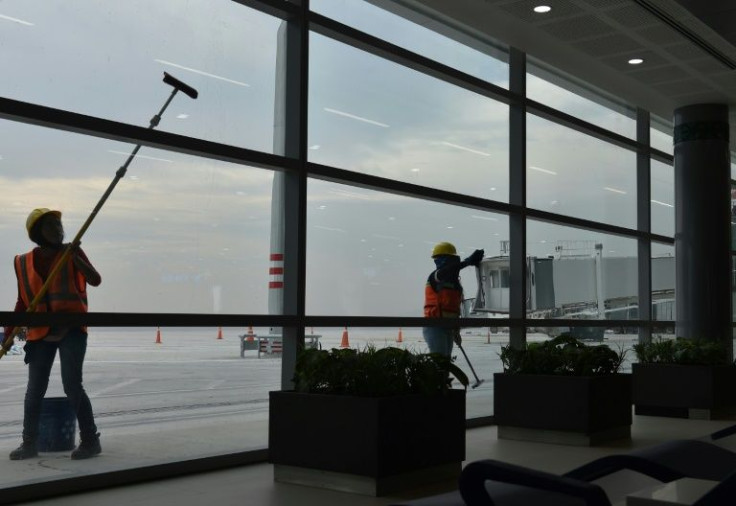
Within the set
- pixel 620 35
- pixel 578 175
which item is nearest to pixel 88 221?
pixel 620 35

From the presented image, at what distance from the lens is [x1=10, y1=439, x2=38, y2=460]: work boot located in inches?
205

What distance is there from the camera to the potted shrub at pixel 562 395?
7105 millimetres

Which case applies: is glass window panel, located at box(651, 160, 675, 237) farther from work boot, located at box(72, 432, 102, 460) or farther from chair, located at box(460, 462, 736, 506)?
chair, located at box(460, 462, 736, 506)

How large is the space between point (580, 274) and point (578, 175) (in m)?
1.26

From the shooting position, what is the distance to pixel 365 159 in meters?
7.76

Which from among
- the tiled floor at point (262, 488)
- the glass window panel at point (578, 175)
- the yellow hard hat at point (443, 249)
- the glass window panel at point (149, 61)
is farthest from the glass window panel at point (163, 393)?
the glass window panel at point (578, 175)

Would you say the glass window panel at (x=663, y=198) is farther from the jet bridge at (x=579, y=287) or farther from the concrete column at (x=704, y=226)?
the concrete column at (x=704, y=226)

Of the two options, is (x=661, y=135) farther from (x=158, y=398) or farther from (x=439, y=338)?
(x=158, y=398)

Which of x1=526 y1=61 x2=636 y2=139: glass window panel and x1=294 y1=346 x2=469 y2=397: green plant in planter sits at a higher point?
x1=526 y1=61 x2=636 y2=139: glass window panel

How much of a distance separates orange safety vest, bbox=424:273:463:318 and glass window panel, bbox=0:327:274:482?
7.18 ft

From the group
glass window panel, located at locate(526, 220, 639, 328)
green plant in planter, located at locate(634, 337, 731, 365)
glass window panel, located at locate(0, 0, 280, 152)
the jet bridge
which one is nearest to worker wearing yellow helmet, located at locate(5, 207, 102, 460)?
glass window panel, located at locate(0, 0, 280, 152)

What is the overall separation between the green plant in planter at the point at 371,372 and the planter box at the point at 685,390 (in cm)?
462

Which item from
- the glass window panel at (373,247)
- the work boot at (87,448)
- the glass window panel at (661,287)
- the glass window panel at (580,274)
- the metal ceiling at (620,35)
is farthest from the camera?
the glass window panel at (661,287)

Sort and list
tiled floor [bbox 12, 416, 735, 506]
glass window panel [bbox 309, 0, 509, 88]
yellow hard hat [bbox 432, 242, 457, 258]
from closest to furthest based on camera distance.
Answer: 1. tiled floor [bbox 12, 416, 735, 506]
2. glass window panel [bbox 309, 0, 509, 88]
3. yellow hard hat [bbox 432, 242, 457, 258]
